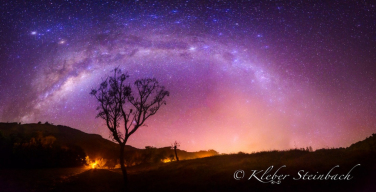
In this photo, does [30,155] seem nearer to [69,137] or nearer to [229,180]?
[229,180]

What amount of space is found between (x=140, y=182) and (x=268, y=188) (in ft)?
39.4

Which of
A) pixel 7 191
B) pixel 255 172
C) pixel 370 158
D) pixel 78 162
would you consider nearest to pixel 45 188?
pixel 7 191

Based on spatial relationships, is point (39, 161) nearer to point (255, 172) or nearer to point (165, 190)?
point (165, 190)

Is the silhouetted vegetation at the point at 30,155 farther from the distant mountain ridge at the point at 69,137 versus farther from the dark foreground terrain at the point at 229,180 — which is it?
the distant mountain ridge at the point at 69,137

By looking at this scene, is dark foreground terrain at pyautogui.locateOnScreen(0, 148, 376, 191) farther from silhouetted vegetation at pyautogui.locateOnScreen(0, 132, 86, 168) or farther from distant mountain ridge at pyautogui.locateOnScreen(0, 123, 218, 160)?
distant mountain ridge at pyautogui.locateOnScreen(0, 123, 218, 160)

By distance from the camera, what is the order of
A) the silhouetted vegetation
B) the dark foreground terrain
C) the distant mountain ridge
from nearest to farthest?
1. the dark foreground terrain
2. the silhouetted vegetation
3. the distant mountain ridge

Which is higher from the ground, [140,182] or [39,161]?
[39,161]

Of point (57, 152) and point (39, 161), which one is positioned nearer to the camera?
point (39, 161)

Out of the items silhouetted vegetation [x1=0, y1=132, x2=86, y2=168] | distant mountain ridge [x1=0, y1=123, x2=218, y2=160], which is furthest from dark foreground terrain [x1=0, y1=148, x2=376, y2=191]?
distant mountain ridge [x1=0, y1=123, x2=218, y2=160]

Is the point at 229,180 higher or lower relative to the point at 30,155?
lower

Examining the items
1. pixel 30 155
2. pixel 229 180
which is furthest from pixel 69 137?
pixel 229 180

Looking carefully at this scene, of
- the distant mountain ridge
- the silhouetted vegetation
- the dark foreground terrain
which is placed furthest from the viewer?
the distant mountain ridge

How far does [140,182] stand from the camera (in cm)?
1994

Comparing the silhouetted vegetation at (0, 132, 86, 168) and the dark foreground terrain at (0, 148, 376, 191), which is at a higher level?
the silhouetted vegetation at (0, 132, 86, 168)
